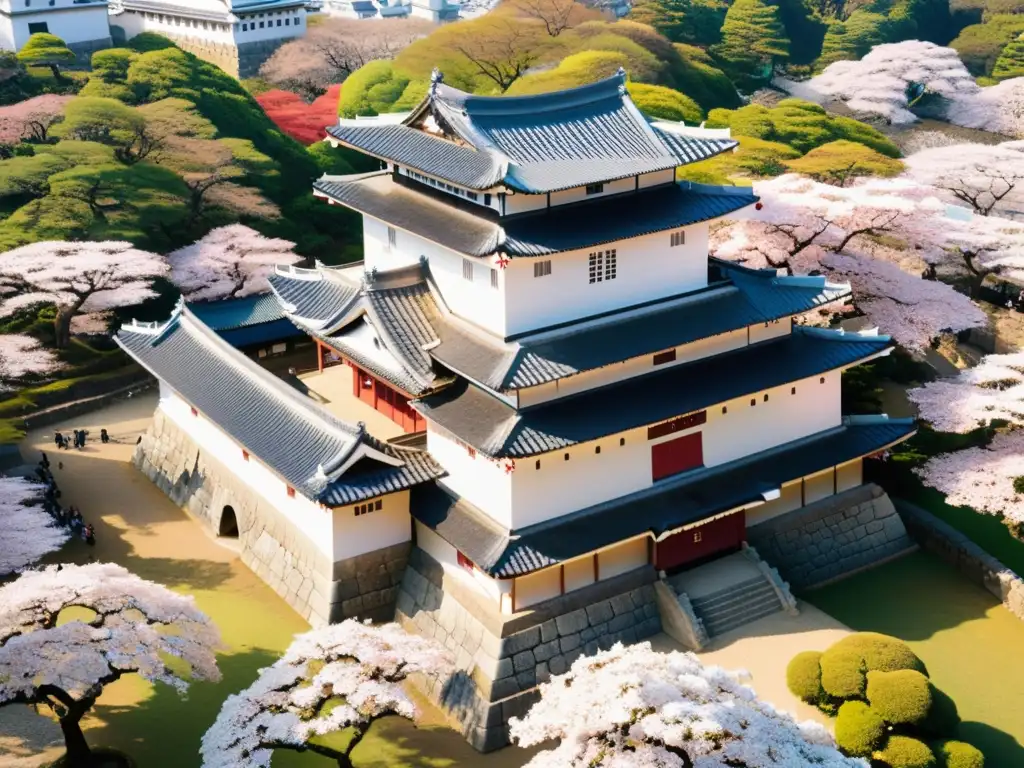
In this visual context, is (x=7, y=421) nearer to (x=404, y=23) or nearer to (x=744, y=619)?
(x=744, y=619)

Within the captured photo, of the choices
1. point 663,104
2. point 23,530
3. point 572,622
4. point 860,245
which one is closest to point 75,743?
point 23,530

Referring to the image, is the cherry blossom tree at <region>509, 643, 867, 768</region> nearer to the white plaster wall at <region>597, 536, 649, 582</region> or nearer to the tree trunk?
the white plaster wall at <region>597, 536, 649, 582</region>

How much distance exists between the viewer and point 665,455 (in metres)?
32.0

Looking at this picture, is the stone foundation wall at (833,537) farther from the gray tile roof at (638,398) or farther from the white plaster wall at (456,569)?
the white plaster wall at (456,569)

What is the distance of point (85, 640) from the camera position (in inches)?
1058

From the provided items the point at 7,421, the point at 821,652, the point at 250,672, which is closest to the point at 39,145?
the point at 7,421

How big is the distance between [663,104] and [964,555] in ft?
107

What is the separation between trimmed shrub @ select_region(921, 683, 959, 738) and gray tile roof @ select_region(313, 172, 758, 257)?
12185 mm

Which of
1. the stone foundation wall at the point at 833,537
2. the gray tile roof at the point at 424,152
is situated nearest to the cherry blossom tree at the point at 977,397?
the stone foundation wall at the point at 833,537

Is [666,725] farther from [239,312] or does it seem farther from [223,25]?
[223,25]

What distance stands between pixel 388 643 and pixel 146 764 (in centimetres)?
588

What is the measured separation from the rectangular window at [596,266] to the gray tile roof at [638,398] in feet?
8.48

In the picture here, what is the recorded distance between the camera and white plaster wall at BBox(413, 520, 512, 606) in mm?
29875

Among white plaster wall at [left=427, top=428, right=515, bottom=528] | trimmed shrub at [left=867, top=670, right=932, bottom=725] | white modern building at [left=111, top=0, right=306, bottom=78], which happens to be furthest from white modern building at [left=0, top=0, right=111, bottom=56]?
trimmed shrub at [left=867, top=670, right=932, bottom=725]
